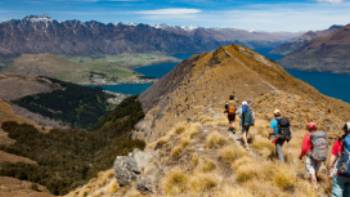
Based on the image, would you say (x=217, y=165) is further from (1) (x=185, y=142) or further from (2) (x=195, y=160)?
(1) (x=185, y=142)

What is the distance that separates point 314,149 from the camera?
43.4 ft

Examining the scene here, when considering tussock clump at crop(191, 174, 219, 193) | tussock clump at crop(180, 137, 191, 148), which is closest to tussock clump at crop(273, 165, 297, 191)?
tussock clump at crop(191, 174, 219, 193)

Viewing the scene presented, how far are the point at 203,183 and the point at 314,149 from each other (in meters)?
4.95

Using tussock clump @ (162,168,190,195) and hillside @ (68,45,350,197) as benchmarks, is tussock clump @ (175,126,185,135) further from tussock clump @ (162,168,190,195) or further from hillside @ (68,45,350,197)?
tussock clump @ (162,168,190,195)

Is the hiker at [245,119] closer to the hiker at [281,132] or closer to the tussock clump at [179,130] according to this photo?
the hiker at [281,132]

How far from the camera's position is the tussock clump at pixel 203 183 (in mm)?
14523

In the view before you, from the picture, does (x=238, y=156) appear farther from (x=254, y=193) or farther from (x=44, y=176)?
(x=44, y=176)

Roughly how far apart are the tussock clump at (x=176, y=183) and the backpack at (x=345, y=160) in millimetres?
6813

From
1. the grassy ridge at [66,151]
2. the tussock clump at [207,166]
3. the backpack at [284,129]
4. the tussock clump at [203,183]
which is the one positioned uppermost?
the backpack at [284,129]

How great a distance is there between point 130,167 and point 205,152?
16.4 feet

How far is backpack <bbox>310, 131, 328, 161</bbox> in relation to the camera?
13.1 meters

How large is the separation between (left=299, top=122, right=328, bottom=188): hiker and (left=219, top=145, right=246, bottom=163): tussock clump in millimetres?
5171

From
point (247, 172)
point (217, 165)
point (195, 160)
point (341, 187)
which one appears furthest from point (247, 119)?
point (341, 187)

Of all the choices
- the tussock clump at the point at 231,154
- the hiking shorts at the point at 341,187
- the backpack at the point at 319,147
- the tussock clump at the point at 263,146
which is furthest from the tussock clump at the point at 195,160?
the hiking shorts at the point at 341,187
